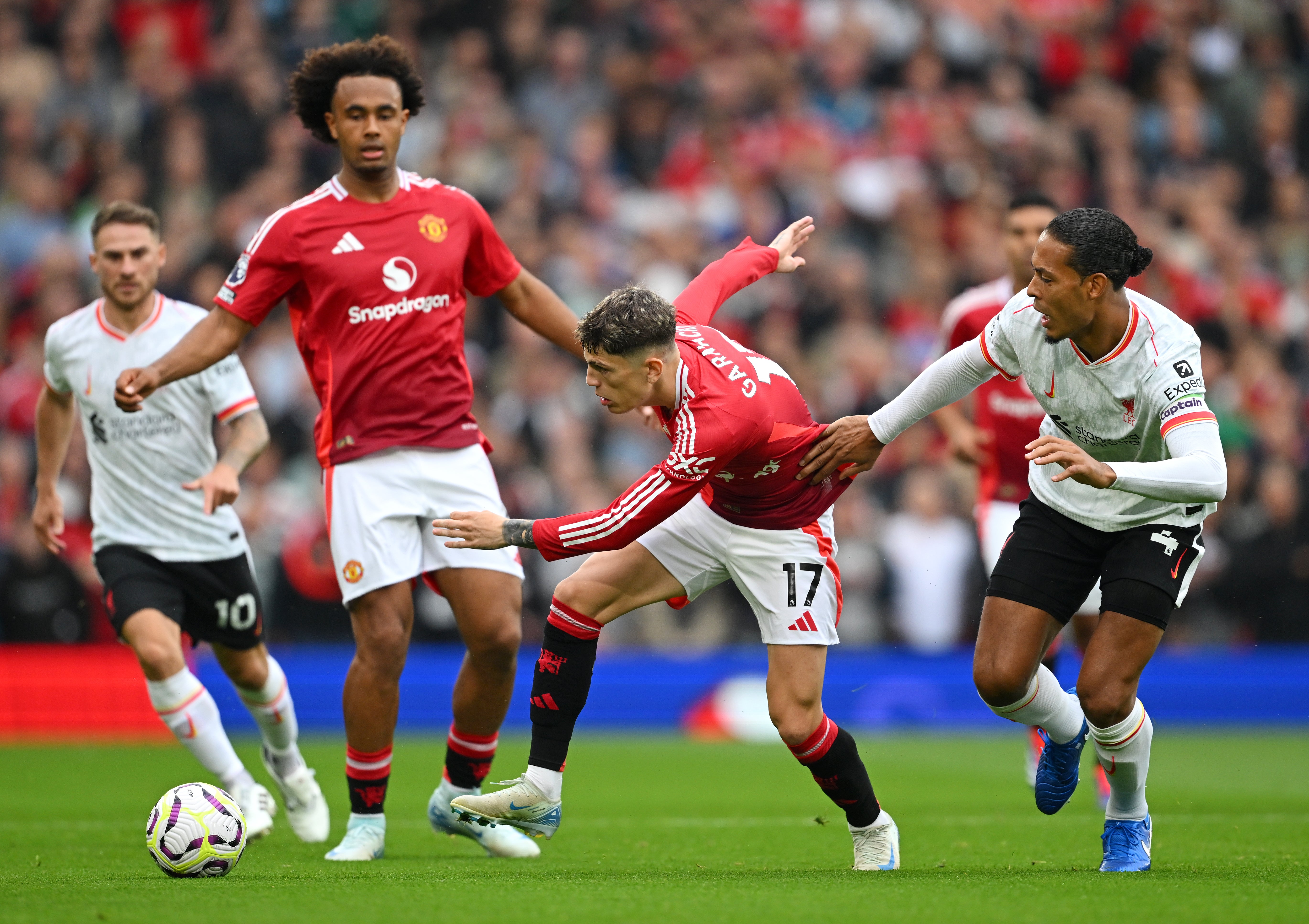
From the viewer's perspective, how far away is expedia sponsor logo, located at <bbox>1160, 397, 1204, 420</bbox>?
5332 millimetres

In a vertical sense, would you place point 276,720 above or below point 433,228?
below

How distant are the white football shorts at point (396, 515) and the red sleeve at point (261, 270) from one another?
750 millimetres

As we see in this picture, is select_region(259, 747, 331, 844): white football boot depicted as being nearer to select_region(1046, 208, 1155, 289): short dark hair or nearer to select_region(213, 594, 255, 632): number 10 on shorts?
select_region(213, 594, 255, 632): number 10 on shorts

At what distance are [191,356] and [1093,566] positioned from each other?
3.61 metres

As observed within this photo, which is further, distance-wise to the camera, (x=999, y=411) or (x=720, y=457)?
(x=999, y=411)

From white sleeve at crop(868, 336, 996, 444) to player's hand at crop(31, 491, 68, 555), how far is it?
4.00 metres

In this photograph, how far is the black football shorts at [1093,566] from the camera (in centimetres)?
564

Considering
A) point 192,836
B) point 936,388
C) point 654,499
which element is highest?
point 936,388

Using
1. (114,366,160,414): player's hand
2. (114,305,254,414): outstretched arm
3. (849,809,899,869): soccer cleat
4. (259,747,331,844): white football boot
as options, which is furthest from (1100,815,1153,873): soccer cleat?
(114,366,160,414): player's hand

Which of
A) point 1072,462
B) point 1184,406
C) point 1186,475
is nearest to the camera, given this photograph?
point 1072,462

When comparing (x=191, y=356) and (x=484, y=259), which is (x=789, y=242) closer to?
(x=484, y=259)

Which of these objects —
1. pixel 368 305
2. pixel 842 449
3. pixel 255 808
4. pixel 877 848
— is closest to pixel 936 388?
pixel 842 449

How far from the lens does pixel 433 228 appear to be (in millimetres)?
6637

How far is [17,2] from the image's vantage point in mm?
16359
